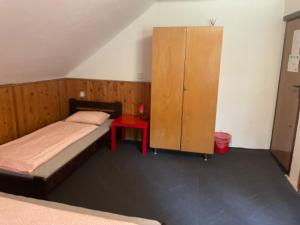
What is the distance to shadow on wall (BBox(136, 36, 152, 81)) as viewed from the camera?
3.70 m

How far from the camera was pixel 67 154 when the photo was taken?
256cm

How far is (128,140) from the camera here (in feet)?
13.3

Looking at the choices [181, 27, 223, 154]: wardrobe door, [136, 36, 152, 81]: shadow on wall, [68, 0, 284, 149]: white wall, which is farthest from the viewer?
[136, 36, 152, 81]: shadow on wall

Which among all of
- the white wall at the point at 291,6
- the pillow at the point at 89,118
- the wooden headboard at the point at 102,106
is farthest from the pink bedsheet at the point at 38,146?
the white wall at the point at 291,6

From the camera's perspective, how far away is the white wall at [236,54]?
10.9 feet

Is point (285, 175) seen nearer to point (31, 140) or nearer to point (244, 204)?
point (244, 204)

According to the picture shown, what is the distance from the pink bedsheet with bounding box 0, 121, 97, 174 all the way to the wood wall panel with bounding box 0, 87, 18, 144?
24cm

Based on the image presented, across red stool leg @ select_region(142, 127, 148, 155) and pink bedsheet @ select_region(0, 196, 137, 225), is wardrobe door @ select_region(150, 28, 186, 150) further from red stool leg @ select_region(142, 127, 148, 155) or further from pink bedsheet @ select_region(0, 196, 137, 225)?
pink bedsheet @ select_region(0, 196, 137, 225)

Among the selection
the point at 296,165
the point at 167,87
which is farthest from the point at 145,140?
the point at 296,165

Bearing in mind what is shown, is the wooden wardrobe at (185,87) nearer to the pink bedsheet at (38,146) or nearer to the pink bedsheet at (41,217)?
the pink bedsheet at (38,146)

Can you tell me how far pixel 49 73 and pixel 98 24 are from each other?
1.14 metres

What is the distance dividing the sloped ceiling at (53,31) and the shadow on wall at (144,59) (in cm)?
39

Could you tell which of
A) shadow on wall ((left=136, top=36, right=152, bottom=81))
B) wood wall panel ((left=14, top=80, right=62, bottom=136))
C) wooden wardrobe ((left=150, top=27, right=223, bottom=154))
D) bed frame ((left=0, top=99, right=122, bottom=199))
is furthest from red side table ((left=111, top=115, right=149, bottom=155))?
wood wall panel ((left=14, top=80, right=62, bottom=136))

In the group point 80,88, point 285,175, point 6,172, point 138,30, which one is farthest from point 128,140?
point 285,175
